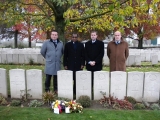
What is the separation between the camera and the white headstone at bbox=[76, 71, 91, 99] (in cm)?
550

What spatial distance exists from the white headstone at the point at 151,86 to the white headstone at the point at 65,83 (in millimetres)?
2015

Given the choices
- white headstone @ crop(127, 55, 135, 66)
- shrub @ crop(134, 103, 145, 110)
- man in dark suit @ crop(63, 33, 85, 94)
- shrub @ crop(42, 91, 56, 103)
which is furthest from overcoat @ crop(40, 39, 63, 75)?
white headstone @ crop(127, 55, 135, 66)

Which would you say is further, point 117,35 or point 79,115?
point 117,35

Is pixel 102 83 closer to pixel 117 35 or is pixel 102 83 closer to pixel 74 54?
pixel 74 54

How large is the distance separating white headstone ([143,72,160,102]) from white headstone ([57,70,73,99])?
2.02m

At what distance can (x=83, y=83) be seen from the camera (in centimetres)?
556

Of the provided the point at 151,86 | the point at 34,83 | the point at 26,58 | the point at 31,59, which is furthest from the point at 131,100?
the point at 26,58

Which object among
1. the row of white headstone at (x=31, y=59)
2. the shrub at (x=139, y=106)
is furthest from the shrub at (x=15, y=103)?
the row of white headstone at (x=31, y=59)

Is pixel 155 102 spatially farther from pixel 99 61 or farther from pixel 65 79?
pixel 65 79

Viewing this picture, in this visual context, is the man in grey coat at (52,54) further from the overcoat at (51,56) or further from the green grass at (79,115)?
the green grass at (79,115)

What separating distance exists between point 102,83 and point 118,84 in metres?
0.43

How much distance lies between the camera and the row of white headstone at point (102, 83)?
18.0 ft

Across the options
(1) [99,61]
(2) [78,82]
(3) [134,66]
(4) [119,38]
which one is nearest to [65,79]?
(2) [78,82]

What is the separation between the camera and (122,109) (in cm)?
500
